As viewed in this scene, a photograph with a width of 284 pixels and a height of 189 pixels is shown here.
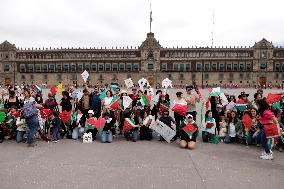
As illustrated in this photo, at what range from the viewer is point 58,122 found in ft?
33.6

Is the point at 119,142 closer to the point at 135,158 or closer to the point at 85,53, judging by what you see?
the point at 135,158

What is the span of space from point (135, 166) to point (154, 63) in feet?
213

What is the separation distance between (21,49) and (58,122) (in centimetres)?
7031

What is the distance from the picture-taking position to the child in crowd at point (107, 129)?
32.8 feet

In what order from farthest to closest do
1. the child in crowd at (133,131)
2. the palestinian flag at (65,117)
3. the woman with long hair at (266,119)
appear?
the palestinian flag at (65,117)
the child in crowd at (133,131)
the woman with long hair at (266,119)

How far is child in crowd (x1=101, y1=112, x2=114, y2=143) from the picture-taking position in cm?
1001

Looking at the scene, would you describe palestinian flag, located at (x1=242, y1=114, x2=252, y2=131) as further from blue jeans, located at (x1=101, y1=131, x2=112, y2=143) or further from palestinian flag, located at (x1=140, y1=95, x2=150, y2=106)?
blue jeans, located at (x1=101, y1=131, x2=112, y2=143)

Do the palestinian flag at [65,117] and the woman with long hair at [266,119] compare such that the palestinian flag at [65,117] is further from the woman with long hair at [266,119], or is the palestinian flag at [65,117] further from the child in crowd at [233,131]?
the woman with long hair at [266,119]

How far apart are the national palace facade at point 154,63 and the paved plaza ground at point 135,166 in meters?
62.7

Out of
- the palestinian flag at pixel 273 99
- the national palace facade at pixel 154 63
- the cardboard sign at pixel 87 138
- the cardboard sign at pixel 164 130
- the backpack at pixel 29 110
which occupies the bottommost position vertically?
the cardboard sign at pixel 87 138

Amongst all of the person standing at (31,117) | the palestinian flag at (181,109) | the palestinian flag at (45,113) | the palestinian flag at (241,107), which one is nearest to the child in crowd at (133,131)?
the palestinian flag at (181,109)

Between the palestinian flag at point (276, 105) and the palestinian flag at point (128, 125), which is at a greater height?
the palestinian flag at point (276, 105)

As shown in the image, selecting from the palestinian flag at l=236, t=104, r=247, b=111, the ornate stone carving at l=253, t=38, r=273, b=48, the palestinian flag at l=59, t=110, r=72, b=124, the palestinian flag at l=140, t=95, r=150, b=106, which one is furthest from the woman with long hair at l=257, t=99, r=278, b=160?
the ornate stone carving at l=253, t=38, r=273, b=48

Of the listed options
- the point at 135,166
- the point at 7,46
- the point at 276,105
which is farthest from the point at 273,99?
the point at 7,46
